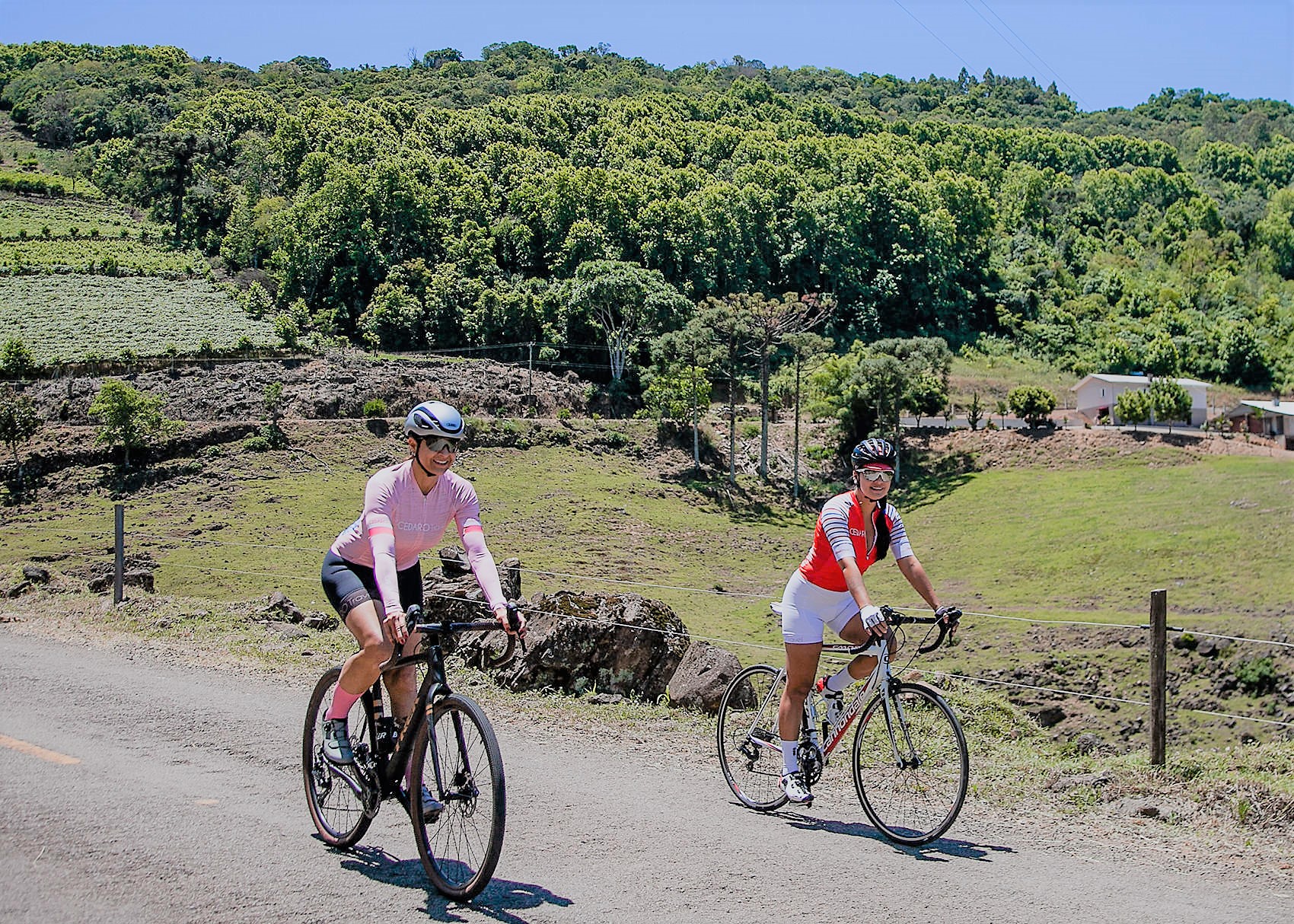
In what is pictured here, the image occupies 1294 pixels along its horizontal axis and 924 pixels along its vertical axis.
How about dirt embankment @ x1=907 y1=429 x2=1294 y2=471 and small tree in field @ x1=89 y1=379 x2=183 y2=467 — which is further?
dirt embankment @ x1=907 y1=429 x2=1294 y2=471

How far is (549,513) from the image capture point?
138 feet

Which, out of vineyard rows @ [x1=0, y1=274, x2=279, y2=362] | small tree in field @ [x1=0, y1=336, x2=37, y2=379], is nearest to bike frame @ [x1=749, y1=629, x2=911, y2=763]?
small tree in field @ [x1=0, y1=336, x2=37, y2=379]

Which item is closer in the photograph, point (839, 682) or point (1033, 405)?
point (839, 682)

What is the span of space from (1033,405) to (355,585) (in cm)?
5629

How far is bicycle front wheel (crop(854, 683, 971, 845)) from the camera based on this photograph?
591 centimetres

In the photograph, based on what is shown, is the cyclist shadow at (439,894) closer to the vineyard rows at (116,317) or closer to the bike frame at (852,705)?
the bike frame at (852,705)

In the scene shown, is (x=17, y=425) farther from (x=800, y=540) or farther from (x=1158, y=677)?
(x=1158, y=677)

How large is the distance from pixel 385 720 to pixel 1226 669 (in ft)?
71.6

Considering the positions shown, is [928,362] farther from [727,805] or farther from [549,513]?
[727,805]

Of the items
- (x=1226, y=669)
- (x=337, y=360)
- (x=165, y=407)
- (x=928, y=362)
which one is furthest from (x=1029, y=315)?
(x=1226, y=669)

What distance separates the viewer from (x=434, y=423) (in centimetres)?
529

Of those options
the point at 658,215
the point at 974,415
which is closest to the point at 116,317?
the point at 658,215

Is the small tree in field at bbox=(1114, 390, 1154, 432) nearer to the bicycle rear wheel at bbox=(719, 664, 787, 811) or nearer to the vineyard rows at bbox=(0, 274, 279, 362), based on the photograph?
the vineyard rows at bbox=(0, 274, 279, 362)

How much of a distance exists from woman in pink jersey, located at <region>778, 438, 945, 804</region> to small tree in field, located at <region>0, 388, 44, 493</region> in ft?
145
